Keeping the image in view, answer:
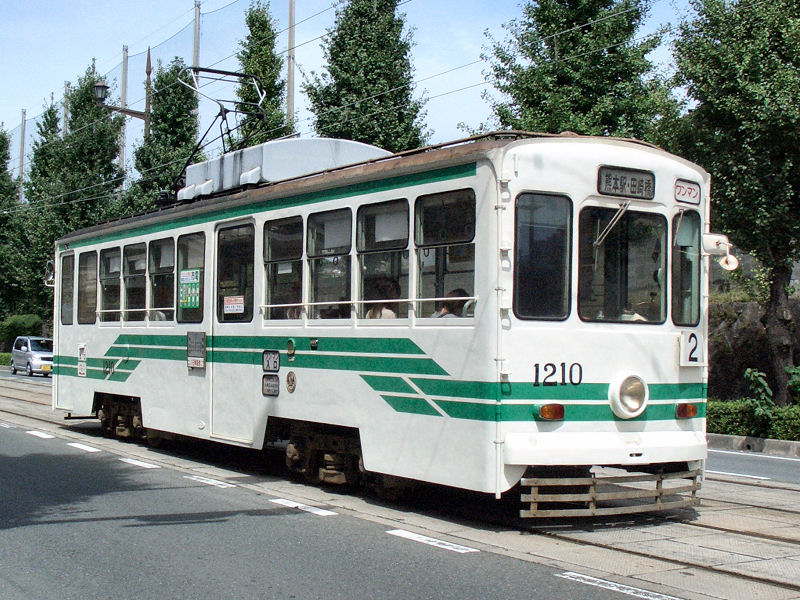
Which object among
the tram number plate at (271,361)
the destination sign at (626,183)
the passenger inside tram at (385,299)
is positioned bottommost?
the tram number plate at (271,361)

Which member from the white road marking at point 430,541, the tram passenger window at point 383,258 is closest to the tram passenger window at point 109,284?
the tram passenger window at point 383,258

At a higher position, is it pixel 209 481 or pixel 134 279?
pixel 134 279

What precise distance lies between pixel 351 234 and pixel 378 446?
78.6 inches

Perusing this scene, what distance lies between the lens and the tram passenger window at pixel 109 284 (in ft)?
45.0

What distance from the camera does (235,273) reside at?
10922 millimetres

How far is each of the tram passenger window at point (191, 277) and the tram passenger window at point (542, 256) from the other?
5.04m

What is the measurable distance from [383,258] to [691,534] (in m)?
3.50

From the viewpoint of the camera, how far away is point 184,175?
14047 mm

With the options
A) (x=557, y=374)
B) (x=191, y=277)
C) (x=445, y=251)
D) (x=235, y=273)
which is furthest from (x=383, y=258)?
(x=191, y=277)

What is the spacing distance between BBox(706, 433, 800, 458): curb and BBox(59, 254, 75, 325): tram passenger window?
1072 cm

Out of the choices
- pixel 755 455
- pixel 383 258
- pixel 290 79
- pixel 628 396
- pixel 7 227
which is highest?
pixel 290 79

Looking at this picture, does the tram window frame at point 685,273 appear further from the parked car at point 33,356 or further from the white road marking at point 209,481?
the parked car at point 33,356

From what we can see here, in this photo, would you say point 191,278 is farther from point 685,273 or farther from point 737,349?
point 737,349

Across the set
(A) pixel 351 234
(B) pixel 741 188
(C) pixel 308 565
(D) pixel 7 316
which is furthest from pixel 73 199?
(C) pixel 308 565
